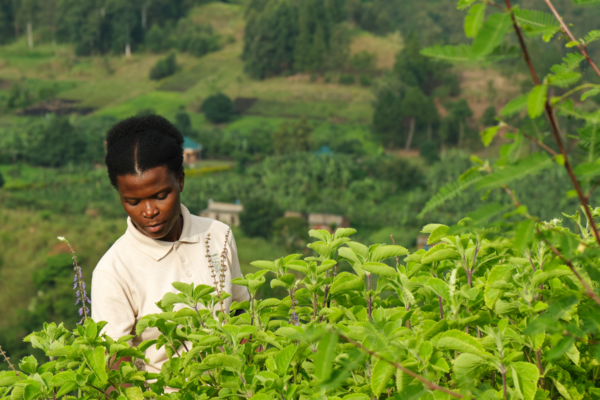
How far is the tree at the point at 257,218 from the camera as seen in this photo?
3108 cm

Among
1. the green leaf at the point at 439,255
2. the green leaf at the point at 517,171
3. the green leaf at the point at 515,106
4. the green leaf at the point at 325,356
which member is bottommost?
the green leaf at the point at 439,255

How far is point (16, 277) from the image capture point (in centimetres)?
2634

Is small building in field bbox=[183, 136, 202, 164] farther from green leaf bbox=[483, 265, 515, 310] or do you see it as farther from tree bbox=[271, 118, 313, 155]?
green leaf bbox=[483, 265, 515, 310]

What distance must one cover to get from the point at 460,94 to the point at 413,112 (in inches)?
294

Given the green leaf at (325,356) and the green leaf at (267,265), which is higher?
the green leaf at (325,356)

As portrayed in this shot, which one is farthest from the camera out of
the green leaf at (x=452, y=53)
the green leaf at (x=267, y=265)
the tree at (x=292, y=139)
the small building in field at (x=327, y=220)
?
the tree at (x=292, y=139)

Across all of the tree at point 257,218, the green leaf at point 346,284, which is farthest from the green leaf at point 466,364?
the tree at point 257,218

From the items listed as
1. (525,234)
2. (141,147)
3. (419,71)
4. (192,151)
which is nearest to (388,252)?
(525,234)

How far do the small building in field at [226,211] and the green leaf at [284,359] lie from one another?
3085cm

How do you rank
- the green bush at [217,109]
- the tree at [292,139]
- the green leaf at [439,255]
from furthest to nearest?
the green bush at [217,109] < the tree at [292,139] < the green leaf at [439,255]

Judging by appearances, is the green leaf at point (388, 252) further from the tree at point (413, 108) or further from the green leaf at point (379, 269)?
the tree at point (413, 108)

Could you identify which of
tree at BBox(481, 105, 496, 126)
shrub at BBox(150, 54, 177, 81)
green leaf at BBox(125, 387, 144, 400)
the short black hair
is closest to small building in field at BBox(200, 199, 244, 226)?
tree at BBox(481, 105, 496, 126)

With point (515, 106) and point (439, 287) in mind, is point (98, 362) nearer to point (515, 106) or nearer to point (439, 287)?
point (439, 287)

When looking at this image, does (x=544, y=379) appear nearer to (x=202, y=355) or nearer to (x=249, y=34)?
(x=202, y=355)
